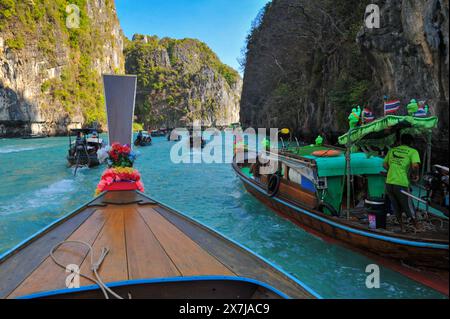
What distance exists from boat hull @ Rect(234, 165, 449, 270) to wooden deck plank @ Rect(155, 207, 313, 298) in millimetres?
1903

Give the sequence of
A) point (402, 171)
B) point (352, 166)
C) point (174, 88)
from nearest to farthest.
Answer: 1. point (402, 171)
2. point (352, 166)
3. point (174, 88)

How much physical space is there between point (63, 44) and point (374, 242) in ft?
219

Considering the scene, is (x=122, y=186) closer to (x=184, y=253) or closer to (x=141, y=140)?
(x=184, y=253)

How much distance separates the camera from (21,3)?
5122 centimetres

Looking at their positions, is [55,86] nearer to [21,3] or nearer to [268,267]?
[21,3]

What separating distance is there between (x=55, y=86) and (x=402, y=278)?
2452 inches

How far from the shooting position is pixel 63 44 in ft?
194

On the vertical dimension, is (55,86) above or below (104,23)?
below

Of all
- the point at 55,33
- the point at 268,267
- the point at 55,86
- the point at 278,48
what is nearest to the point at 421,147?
the point at 268,267

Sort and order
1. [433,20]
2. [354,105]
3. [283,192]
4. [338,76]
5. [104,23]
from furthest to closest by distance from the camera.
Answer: [104,23]
[338,76]
[354,105]
[433,20]
[283,192]

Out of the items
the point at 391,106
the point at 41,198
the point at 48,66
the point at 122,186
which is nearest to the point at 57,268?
the point at 122,186

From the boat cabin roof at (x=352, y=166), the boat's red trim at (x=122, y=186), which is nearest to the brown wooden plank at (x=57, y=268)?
the boat's red trim at (x=122, y=186)

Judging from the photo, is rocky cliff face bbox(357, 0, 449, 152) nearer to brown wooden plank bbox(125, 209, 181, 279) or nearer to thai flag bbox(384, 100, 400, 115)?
thai flag bbox(384, 100, 400, 115)

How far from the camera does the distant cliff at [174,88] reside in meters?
111
